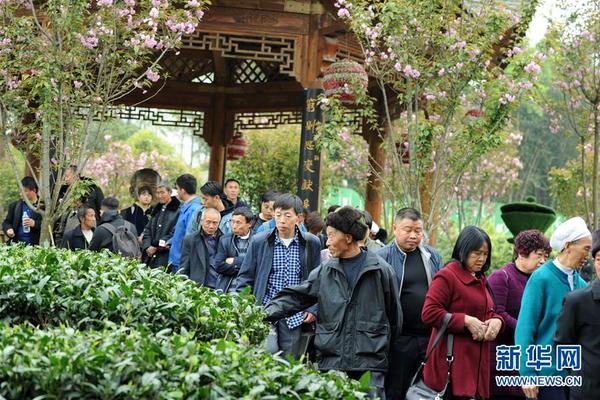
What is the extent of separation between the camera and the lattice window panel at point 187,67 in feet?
61.4

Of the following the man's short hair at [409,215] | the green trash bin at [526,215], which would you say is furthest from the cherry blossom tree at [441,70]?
the green trash bin at [526,215]

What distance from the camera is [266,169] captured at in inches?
838

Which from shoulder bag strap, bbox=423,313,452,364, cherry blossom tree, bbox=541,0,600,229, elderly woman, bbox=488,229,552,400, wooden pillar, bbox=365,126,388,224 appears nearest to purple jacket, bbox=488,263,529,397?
elderly woman, bbox=488,229,552,400

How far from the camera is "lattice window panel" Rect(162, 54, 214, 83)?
61.4 ft

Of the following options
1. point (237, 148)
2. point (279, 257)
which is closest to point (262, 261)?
point (279, 257)

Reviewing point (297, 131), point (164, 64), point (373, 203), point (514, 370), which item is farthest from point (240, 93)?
point (514, 370)

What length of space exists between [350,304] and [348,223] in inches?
20.3

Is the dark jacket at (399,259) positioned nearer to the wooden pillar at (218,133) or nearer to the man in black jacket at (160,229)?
the man in black jacket at (160,229)

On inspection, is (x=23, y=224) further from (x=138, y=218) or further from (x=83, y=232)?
(x=138, y=218)

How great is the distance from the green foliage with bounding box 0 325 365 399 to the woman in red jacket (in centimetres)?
254

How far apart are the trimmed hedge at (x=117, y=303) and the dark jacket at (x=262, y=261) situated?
1594 millimetres

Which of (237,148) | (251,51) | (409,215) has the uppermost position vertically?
(251,51)

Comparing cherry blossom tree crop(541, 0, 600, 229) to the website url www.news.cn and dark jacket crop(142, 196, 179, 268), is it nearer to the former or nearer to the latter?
dark jacket crop(142, 196, 179, 268)

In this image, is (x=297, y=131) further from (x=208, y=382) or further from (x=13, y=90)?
(x=208, y=382)
